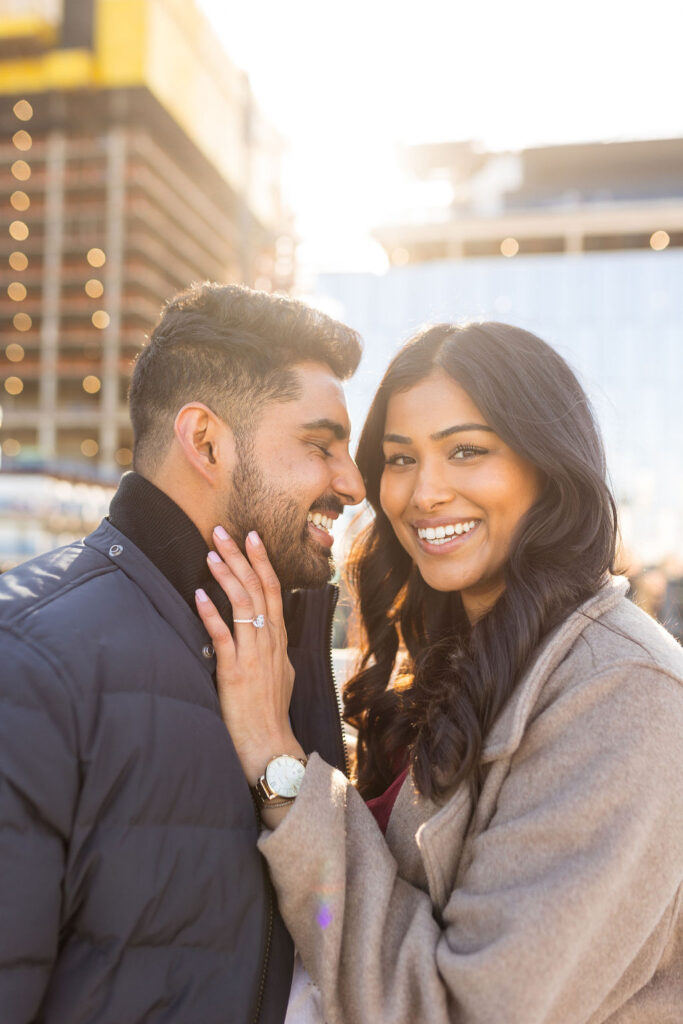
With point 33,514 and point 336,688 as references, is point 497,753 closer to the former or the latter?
Answer: point 336,688

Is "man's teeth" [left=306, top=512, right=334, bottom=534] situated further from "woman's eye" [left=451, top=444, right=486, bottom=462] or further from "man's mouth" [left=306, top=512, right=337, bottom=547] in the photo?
"woman's eye" [left=451, top=444, right=486, bottom=462]

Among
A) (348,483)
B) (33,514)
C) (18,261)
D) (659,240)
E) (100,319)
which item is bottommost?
(33,514)

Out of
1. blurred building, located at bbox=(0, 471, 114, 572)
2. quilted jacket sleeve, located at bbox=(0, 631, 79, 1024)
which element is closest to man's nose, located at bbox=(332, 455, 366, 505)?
quilted jacket sleeve, located at bbox=(0, 631, 79, 1024)

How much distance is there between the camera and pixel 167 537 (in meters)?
2.05

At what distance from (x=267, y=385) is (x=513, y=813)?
1.24 metres

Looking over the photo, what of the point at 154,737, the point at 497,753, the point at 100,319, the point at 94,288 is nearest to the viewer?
the point at 154,737

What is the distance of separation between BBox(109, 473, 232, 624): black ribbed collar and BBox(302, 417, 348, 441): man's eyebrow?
0.44 meters

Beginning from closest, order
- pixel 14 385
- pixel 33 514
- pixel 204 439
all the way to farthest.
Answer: pixel 204 439 < pixel 33 514 < pixel 14 385

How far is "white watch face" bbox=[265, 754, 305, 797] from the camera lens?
6.04ft

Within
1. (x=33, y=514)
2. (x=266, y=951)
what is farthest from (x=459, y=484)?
(x=33, y=514)

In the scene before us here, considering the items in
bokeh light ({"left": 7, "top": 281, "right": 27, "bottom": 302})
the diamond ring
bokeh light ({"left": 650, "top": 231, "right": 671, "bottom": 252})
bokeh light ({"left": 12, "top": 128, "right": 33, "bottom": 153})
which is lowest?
the diamond ring

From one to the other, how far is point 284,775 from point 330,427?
97cm

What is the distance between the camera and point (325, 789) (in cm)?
183

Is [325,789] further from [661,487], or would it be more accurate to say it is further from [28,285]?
[28,285]
